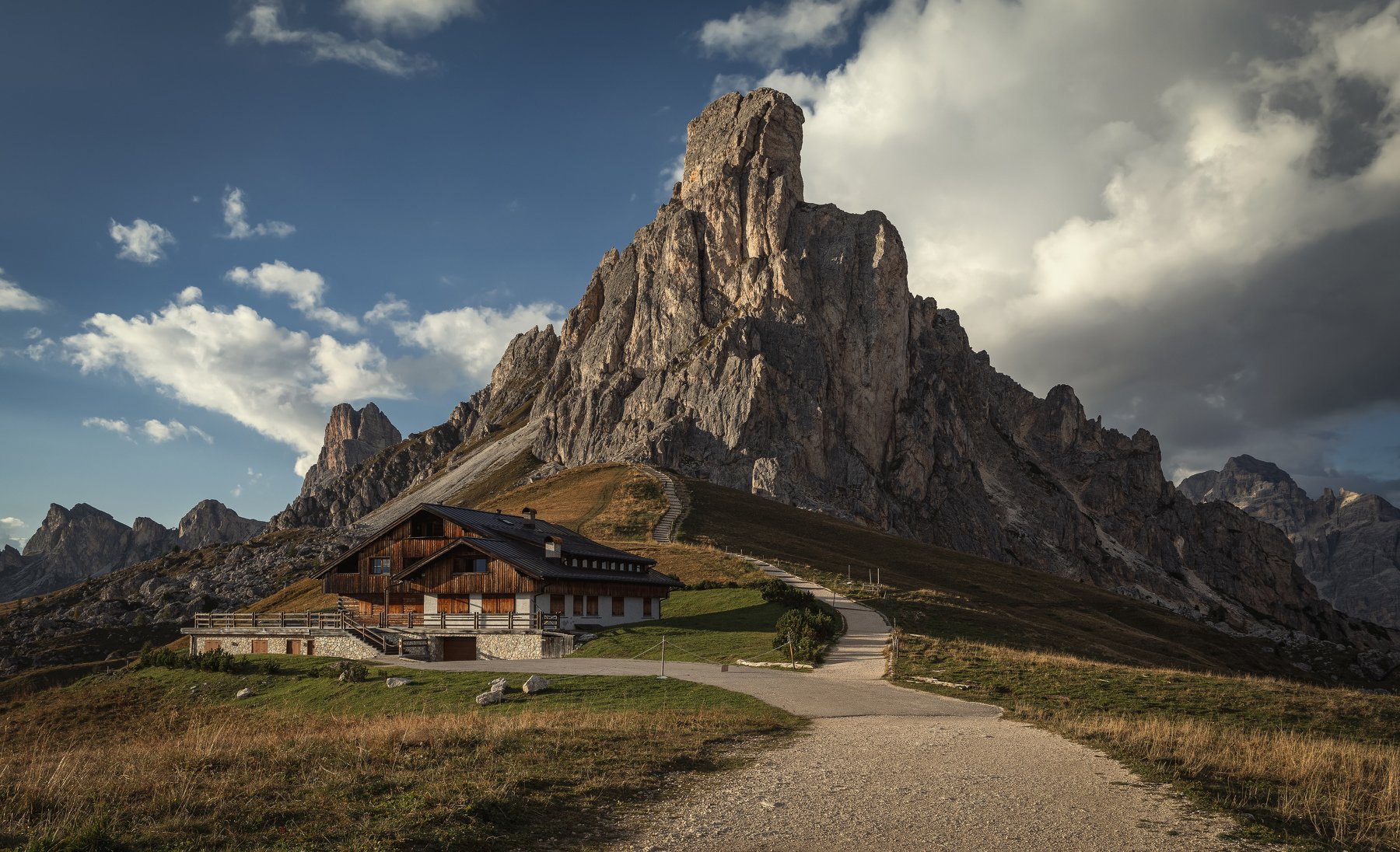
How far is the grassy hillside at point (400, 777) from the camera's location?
11.1 meters

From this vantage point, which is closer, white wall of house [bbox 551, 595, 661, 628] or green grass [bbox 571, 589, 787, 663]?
green grass [bbox 571, 589, 787, 663]

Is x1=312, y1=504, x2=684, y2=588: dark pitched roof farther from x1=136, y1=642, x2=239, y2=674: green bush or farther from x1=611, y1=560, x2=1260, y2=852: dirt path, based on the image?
x1=611, y1=560, x2=1260, y2=852: dirt path

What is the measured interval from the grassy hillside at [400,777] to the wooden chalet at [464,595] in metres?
17.3

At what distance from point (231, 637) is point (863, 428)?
499 ft

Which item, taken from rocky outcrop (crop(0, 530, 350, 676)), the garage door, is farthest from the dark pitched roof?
rocky outcrop (crop(0, 530, 350, 676))

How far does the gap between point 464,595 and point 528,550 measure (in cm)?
479

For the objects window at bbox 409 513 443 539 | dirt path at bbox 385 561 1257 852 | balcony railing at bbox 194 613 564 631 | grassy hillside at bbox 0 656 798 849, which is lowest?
dirt path at bbox 385 561 1257 852

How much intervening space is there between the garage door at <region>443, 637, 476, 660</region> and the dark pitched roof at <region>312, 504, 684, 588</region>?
492cm

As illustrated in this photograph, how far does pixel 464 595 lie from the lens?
50.7m

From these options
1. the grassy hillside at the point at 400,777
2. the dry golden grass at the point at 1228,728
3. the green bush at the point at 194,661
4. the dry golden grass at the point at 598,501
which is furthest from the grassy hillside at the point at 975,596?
the green bush at the point at 194,661

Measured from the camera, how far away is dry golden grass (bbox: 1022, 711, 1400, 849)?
44.6 feet

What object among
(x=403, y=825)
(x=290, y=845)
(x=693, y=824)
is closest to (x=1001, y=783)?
(x=693, y=824)

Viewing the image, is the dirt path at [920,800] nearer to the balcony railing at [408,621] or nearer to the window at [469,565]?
the balcony railing at [408,621]

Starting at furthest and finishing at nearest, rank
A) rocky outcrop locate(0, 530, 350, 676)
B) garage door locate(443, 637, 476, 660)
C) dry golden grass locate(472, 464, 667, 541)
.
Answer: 1. dry golden grass locate(472, 464, 667, 541)
2. rocky outcrop locate(0, 530, 350, 676)
3. garage door locate(443, 637, 476, 660)
